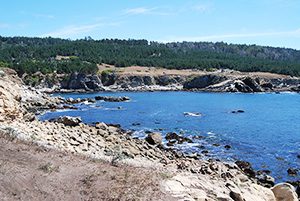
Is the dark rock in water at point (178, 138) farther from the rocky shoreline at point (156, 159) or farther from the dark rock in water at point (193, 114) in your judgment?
the dark rock in water at point (193, 114)

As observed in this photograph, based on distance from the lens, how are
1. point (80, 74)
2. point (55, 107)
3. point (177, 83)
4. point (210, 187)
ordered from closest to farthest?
point (210, 187), point (55, 107), point (80, 74), point (177, 83)

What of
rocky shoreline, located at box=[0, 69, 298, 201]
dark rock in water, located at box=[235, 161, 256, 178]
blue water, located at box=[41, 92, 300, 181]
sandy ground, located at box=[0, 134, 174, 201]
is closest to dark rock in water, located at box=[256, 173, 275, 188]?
rocky shoreline, located at box=[0, 69, 298, 201]

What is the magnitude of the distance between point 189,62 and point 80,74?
197ft

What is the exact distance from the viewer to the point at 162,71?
533 ft

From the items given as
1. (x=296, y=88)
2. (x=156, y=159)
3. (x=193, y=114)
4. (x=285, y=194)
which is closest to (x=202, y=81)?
(x=296, y=88)

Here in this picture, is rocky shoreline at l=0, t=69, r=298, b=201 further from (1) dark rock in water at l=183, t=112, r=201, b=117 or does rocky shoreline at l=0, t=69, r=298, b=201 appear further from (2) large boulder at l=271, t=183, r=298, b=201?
(1) dark rock in water at l=183, t=112, r=201, b=117

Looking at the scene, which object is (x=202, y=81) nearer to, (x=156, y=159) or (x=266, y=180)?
(x=156, y=159)

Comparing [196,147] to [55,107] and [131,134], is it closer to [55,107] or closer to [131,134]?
[131,134]

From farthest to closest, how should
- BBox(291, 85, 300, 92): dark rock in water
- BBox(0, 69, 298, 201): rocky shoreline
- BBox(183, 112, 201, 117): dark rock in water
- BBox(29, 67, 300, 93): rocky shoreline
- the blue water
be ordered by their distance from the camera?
BBox(291, 85, 300, 92): dark rock in water → BBox(29, 67, 300, 93): rocky shoreline → BBox(183, 112, 201, 117): dark rock in water → the blue water → BBox(0, 69, 298, 201): rocky shoreline

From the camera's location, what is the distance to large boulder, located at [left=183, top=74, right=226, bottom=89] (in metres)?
140

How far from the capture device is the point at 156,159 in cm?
3262

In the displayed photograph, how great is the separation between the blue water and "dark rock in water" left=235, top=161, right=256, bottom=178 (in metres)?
0.90

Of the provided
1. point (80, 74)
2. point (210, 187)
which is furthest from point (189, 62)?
point (210, 187)

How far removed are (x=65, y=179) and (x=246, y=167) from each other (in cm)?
2312
